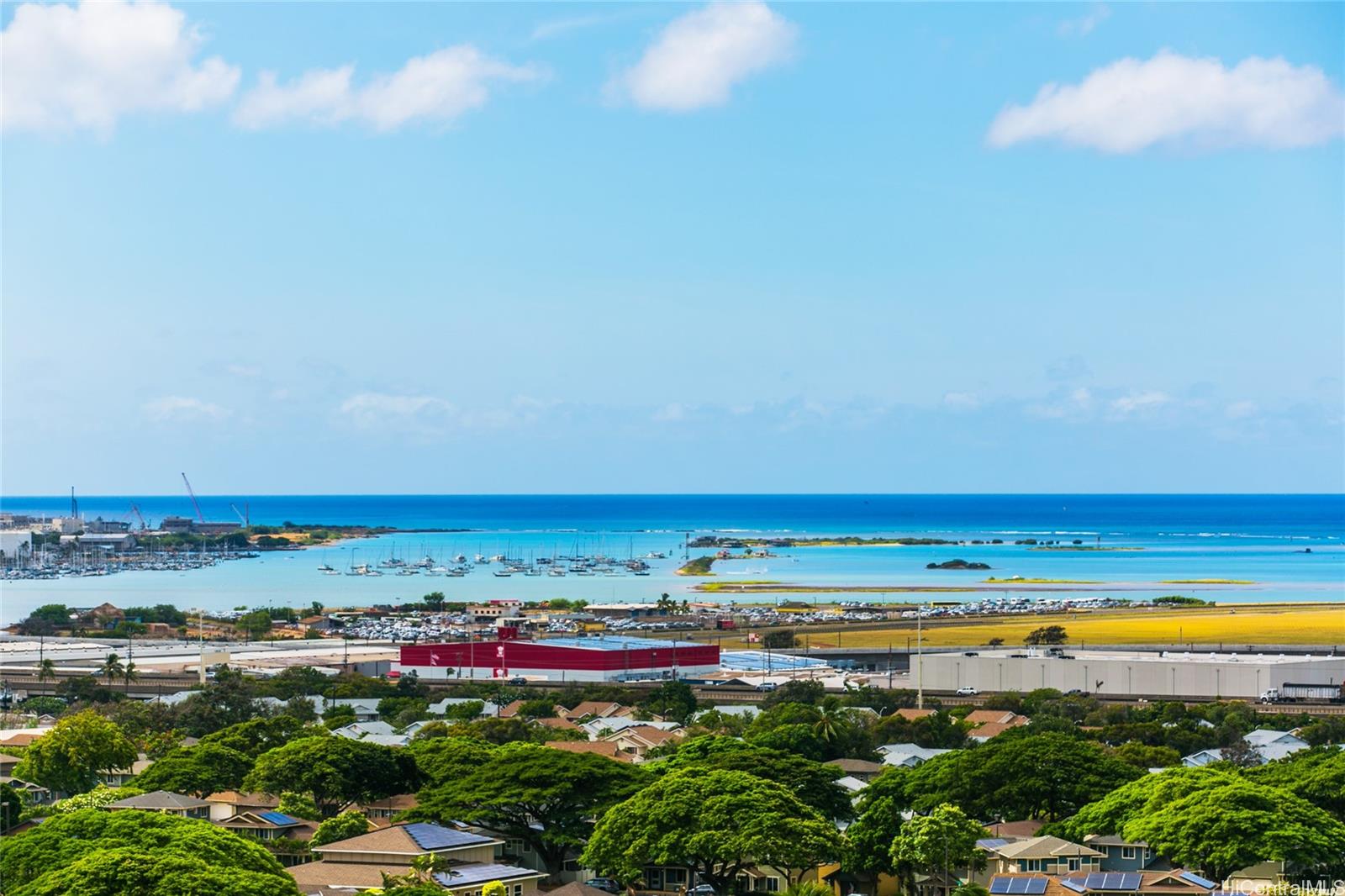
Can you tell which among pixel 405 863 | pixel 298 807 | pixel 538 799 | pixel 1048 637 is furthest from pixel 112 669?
pixel 405 863

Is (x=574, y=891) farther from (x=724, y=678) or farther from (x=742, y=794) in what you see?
(x=724, y=678)

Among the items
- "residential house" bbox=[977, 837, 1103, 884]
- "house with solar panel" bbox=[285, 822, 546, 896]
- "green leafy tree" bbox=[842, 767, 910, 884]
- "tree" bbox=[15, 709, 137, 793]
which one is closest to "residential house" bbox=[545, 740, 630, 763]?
"tree" bbox=[15, 709, 137, 793]

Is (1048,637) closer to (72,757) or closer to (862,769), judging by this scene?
(862,769)

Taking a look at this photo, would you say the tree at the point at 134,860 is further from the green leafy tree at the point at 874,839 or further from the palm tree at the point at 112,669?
the palm tree at the point at 112,669

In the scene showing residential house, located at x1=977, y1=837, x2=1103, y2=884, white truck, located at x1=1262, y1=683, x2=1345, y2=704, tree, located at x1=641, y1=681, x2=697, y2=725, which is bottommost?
white truck, located at x1=1262, y1=683, x2=1345, y2=704

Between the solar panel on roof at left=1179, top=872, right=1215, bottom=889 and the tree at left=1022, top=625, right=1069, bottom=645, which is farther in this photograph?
the tree at left=1022, top=625, right=1069, bottom=645

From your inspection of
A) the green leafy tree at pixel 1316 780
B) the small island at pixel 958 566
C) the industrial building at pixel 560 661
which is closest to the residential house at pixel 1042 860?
the green leafy tree at pixel 1316 780

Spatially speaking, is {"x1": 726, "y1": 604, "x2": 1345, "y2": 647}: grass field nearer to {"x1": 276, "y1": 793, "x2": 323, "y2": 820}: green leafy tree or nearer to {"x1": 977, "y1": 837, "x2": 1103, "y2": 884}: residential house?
{"x1": 977, "y1": 837, "x2": 1103, "y2": 884}: residential house
